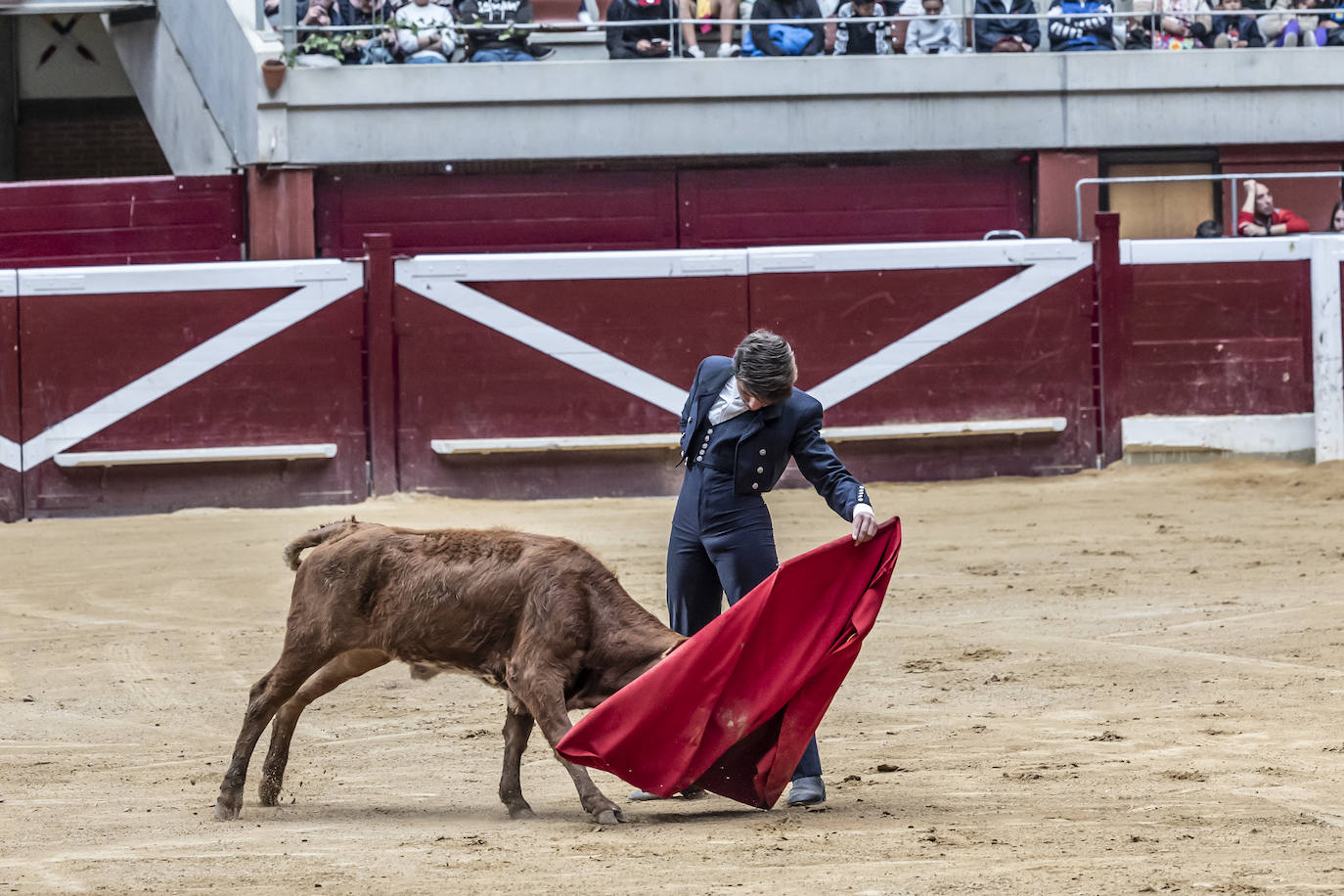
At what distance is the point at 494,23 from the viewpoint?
13.4 meters

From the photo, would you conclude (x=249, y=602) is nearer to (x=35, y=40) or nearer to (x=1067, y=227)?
(x=1067, y=227)

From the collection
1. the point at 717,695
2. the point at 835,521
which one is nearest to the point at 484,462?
the point at 835,521

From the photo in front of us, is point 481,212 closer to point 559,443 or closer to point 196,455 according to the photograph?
point 559,443

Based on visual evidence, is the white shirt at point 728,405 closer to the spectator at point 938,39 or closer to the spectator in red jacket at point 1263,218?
the spectator in red jacket at point 1263,218

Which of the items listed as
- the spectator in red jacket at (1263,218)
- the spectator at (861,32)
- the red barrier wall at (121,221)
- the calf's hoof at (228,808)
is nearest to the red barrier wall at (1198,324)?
the spectator in red jacket at (1263,218)

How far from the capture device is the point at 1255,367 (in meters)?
11.6

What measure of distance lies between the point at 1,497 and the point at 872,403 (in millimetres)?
5448

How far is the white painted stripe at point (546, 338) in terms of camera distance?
36.7ft

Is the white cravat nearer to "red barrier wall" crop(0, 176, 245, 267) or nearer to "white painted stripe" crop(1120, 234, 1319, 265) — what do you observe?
"white painted stripe" crop(1120, 234, 1319, 265)

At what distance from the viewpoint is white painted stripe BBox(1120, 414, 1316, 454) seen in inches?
454

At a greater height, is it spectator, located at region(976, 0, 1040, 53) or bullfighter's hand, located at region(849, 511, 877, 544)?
spectator, located at region(976, 0, 1040, 53)

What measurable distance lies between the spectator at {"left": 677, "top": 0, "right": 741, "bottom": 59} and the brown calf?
9.20 metres

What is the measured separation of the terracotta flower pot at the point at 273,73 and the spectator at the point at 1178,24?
655 cm

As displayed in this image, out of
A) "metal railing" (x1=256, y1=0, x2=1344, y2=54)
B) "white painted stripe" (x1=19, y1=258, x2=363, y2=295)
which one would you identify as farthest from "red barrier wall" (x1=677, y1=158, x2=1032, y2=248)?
"white painted stripe" (x1=19, y1=258, x2=363, y2=295)
